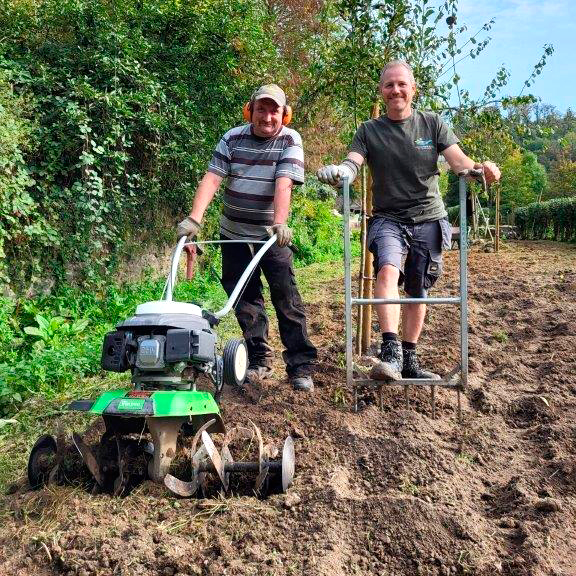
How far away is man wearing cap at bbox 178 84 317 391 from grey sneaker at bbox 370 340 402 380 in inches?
28.6

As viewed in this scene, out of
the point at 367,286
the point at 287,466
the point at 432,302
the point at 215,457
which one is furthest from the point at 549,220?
the point at 215,457

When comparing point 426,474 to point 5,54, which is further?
point 5,54

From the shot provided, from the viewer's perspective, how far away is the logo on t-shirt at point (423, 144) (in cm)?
439

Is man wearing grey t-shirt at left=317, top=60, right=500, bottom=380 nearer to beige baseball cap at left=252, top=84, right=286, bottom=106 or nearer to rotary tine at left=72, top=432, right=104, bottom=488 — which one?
beige baseball cap at left=252, top=84, right=286, bottom=106

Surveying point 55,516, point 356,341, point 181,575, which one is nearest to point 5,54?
point 356,341

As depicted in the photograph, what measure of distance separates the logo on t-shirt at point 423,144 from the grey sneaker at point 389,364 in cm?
125

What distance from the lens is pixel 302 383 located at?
15.3 ft

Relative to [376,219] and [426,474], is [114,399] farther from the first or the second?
[376,219]

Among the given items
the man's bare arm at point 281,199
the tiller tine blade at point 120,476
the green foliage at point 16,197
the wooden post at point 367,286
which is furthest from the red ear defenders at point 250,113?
the green foliage at point 16,197

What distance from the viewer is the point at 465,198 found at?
436 cm

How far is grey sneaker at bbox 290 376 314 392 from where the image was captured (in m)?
4.66

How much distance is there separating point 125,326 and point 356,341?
10.4ft

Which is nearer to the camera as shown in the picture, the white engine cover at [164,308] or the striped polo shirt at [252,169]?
the white engine cover at [164,308]

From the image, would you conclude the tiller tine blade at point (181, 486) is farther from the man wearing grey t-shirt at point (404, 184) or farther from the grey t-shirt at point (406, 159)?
the grey t-shirt at point (406, 159)
